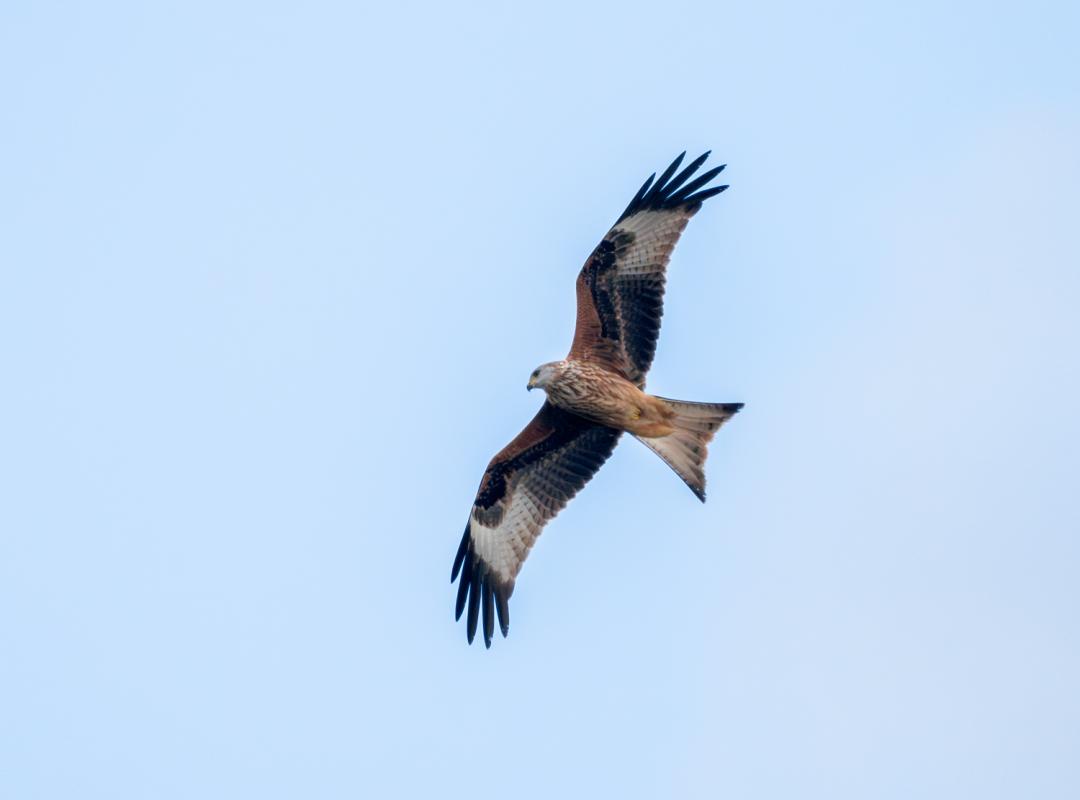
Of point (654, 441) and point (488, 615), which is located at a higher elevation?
point (654, 441)

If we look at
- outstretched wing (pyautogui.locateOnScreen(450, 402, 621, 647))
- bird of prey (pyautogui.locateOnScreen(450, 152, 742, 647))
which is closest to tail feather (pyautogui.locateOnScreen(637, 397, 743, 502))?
bird of prey (pyautogui.locateOnScreen(450, 152, 742, 647))

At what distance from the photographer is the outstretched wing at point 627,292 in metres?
12.7

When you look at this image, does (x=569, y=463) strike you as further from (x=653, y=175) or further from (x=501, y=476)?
(x=653, y=175)

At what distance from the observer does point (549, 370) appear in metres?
12.6

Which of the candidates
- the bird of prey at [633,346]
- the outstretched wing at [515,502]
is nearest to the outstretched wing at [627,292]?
the bird of prey at [633,346]

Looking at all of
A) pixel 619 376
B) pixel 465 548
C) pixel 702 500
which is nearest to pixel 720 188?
pixel 619 376

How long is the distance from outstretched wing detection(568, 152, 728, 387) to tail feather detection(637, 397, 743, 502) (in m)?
0.42

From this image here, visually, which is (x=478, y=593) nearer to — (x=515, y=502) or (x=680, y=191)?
(x=515, y=502)

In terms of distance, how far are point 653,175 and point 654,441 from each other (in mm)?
2119

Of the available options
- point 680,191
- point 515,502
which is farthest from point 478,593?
point 680,191

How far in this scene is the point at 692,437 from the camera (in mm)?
12750

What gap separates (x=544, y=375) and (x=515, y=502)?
1397 millimetres

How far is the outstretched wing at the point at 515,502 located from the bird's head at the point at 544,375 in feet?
2.03

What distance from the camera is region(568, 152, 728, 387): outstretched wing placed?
12.7 metres
